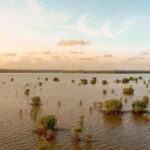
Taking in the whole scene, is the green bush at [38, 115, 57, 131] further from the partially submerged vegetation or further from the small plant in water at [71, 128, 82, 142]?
the small plant in water at [71, 128, 82, 142]

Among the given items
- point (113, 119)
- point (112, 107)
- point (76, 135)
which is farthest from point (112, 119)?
point (76, 135)

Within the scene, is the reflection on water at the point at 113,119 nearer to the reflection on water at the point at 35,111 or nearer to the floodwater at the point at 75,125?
the floodwater at the point at 75,125

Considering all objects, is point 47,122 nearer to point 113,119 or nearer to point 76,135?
point 76,135

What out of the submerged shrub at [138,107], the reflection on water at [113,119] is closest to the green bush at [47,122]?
the reflection on water at [113,119]

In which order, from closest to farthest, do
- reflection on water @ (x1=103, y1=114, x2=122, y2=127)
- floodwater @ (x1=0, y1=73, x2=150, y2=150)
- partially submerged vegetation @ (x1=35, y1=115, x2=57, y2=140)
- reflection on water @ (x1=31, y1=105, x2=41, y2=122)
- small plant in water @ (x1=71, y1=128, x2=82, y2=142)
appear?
floodwater @ (x1=0, y1=73, x2=150, y2=150) < small plant in water @ (x1=71, y1=128, x2=82, y2=142) < partially submerged vegetation @ (x1=35, y1=115, x2=57, y2=140) < reflection on water @ (x1=103, y1=114, x2=122, y2=127) < reflection on water @ (x1=31, y1=105, x2=41, y2=122)

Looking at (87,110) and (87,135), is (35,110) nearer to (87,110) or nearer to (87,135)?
(87,110)

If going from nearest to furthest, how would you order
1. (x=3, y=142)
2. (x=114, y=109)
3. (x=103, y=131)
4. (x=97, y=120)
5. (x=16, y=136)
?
(x=3, y=142)
(x=16, y=136)
(x=103, y=131)
(x=97, y=120)
(x=114, y=109)

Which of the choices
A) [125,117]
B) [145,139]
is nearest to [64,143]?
[145,139]

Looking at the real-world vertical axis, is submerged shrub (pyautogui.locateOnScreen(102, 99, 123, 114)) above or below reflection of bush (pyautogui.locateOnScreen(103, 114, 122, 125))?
above

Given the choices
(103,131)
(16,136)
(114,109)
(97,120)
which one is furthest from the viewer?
(114,109)

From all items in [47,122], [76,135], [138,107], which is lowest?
[76,135]

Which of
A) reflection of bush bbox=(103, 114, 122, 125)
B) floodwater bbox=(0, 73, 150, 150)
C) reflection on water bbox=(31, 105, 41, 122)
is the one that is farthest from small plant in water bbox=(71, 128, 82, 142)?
reflection on water bbox=(31, 105, 41, 122)
